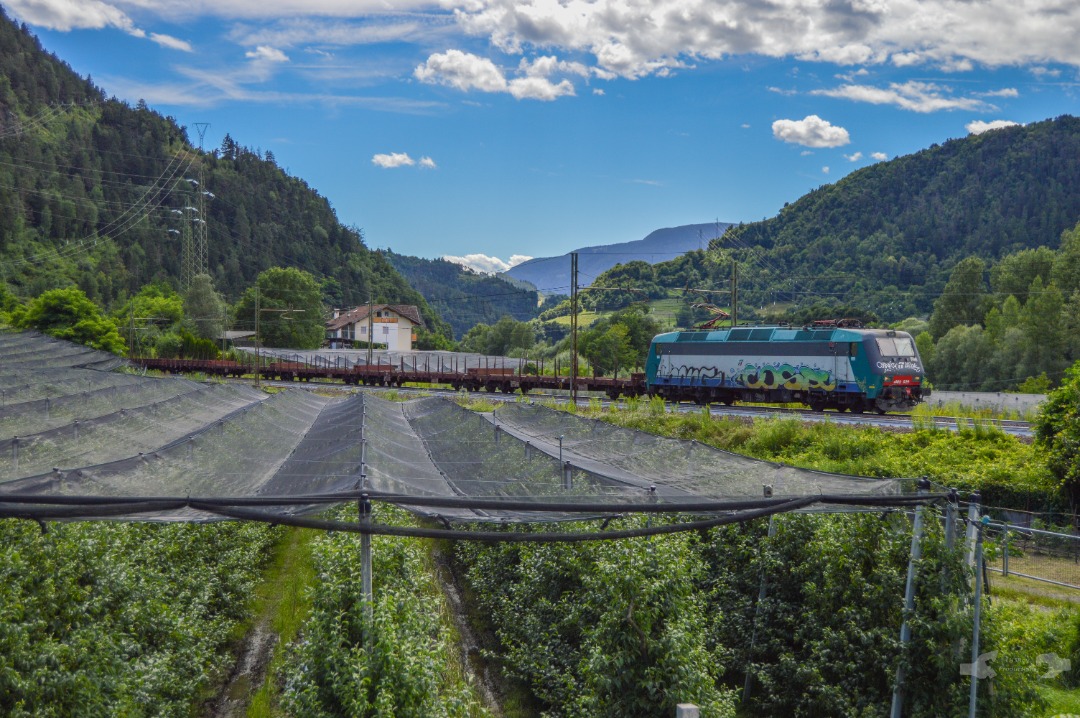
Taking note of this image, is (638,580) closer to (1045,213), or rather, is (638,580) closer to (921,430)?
(921,430)

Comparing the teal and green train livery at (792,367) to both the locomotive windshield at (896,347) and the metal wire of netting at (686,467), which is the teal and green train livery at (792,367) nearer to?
the locomotive windshield at (896,347)

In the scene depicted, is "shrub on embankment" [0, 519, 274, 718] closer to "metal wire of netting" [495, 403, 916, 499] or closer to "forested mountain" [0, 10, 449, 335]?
"metal wire of netting" [495, 403, 916, 499]

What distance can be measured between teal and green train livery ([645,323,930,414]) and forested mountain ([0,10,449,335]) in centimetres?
8999

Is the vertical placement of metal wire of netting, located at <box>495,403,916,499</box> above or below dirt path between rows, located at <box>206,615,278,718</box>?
above

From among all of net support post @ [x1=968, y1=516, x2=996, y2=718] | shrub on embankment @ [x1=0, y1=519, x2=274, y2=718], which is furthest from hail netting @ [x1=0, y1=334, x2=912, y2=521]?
net support post @ [x1=968, y1=516, x2=996, y2=718]

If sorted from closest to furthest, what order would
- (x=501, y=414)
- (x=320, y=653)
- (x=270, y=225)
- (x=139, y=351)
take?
(x=320, y=653)
(x=501, y=414)
(x=139, y=351)
(x=270, y=225)

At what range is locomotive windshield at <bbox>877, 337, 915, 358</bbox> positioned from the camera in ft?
99.0

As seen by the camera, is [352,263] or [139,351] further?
[352,263]

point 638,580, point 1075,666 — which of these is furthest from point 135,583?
point 1075,666

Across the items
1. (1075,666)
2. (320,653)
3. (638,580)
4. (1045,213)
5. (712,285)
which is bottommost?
(1075,666)

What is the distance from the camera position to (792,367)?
33062 mm

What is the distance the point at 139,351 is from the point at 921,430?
7067 cm

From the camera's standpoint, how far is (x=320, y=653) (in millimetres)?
8555

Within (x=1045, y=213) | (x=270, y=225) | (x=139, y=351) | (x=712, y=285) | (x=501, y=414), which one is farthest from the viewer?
(x=270, y=225)
